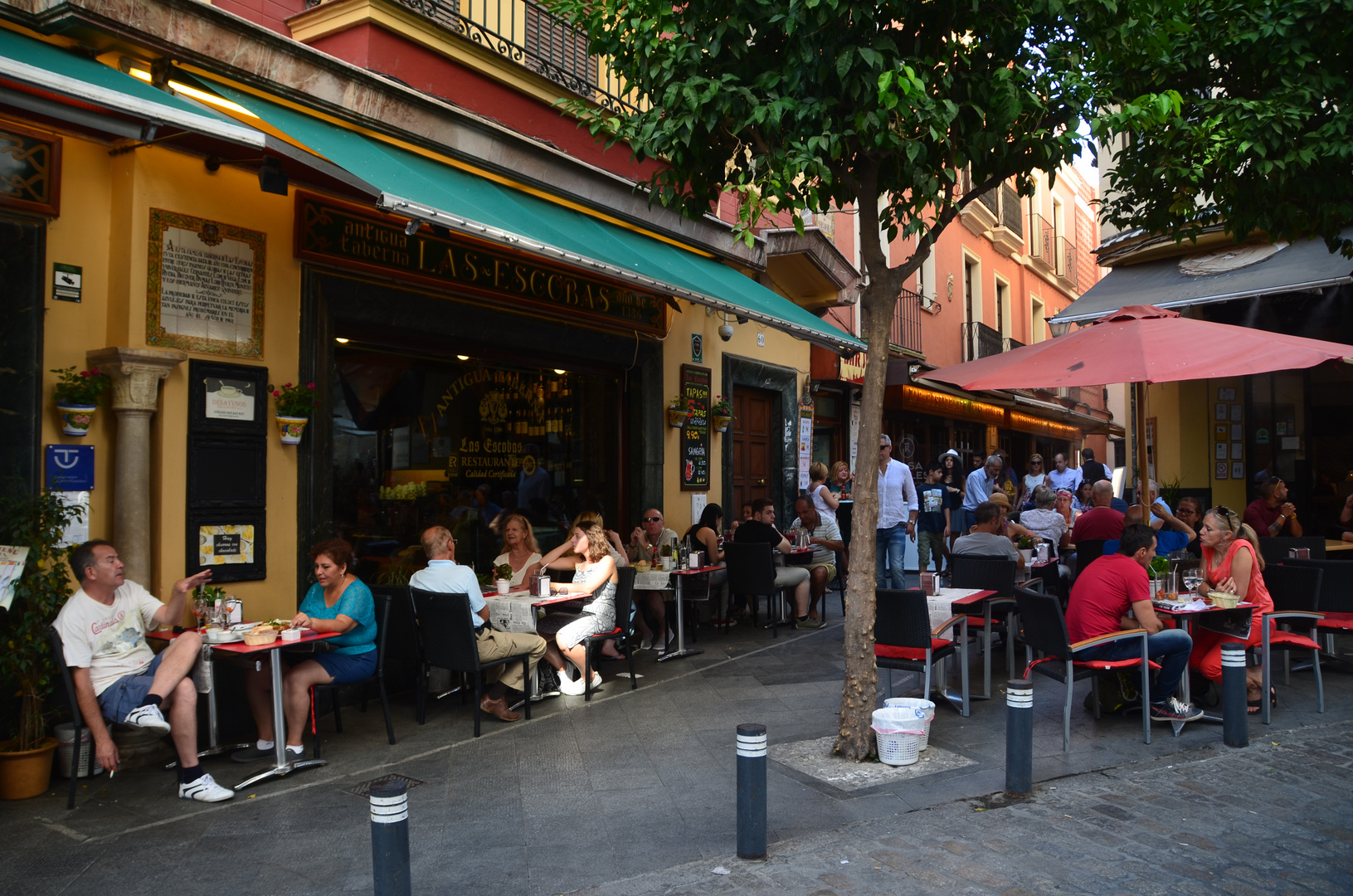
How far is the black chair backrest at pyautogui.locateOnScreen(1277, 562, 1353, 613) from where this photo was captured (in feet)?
23.8

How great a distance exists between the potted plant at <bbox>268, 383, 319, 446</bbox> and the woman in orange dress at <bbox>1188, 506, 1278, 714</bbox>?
240 inches

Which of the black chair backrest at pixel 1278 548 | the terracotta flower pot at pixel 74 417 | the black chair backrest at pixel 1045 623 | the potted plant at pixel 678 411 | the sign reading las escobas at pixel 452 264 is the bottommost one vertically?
the black chair backrest at pixel 1045 623

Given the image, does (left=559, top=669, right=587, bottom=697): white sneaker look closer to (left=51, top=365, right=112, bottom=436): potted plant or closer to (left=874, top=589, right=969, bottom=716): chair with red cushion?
(left=874, top=589, right=969, bottom=716): chair with red cushion

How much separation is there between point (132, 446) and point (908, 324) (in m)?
14.7

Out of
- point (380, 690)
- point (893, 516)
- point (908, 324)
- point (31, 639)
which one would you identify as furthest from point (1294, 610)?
point (908, 324)

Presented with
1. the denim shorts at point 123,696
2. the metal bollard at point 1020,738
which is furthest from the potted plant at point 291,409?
the metal bollard at point 1020,738

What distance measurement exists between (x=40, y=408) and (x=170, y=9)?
2429 millimetres

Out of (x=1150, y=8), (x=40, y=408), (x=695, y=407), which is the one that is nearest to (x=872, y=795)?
(x=1150, y=8)

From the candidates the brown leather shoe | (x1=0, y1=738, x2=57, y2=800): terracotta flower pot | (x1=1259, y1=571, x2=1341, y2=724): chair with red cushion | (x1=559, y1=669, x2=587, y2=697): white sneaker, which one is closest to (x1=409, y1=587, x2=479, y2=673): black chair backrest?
the brown leather shoe

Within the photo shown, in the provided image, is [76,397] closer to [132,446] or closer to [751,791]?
[132,446]

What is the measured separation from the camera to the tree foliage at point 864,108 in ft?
17.4

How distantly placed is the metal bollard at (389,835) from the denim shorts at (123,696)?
8.69 feet

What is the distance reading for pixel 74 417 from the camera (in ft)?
18.1

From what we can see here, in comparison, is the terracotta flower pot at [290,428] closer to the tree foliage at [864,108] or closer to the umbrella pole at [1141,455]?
the tree foliage at [864,108]
